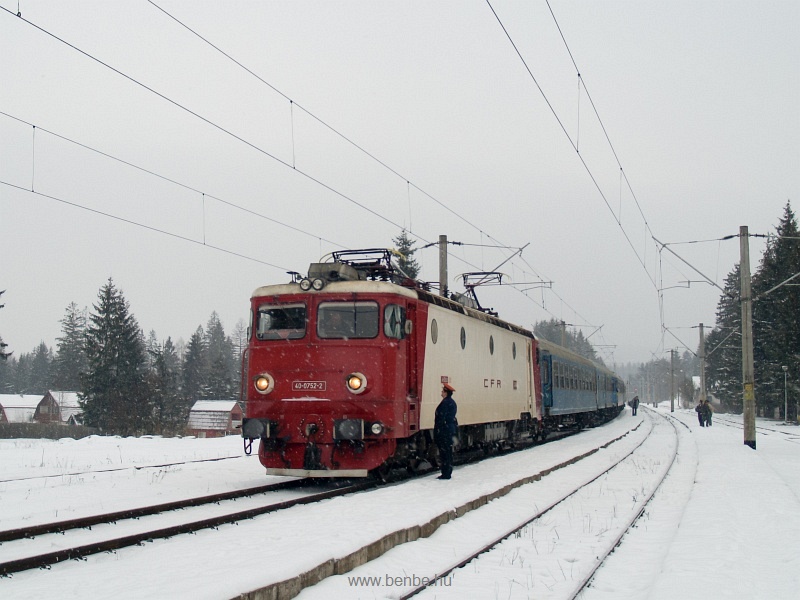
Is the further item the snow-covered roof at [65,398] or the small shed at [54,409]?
the snow-covered roof at [65,398]

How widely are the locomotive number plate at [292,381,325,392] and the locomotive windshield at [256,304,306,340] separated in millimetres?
772

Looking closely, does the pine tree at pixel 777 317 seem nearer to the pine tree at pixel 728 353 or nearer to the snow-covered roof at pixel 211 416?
the pine tree at pixel 728 353

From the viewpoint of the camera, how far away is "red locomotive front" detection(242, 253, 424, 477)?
12.7 metres

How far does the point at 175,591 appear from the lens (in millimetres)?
6148

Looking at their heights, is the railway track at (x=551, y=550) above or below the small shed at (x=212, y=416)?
above

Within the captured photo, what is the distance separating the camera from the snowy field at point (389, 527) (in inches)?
263

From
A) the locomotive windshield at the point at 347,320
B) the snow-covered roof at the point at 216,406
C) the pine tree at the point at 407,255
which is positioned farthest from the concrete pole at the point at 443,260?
the snow-covered roof at the point at 216,406

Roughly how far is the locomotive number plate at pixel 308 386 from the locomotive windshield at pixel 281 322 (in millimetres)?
772

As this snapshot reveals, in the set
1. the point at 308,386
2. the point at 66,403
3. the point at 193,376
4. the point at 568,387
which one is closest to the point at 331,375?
the point at 308,386

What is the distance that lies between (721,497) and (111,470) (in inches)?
407

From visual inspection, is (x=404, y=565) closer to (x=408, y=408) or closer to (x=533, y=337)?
(x=408, y=408)

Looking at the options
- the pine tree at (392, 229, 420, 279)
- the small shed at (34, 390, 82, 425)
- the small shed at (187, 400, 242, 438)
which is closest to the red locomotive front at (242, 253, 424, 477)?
the pine tree at (392, 229, 420, 279)

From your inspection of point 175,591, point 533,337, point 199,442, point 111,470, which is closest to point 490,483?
point 111,470

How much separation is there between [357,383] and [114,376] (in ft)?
167
